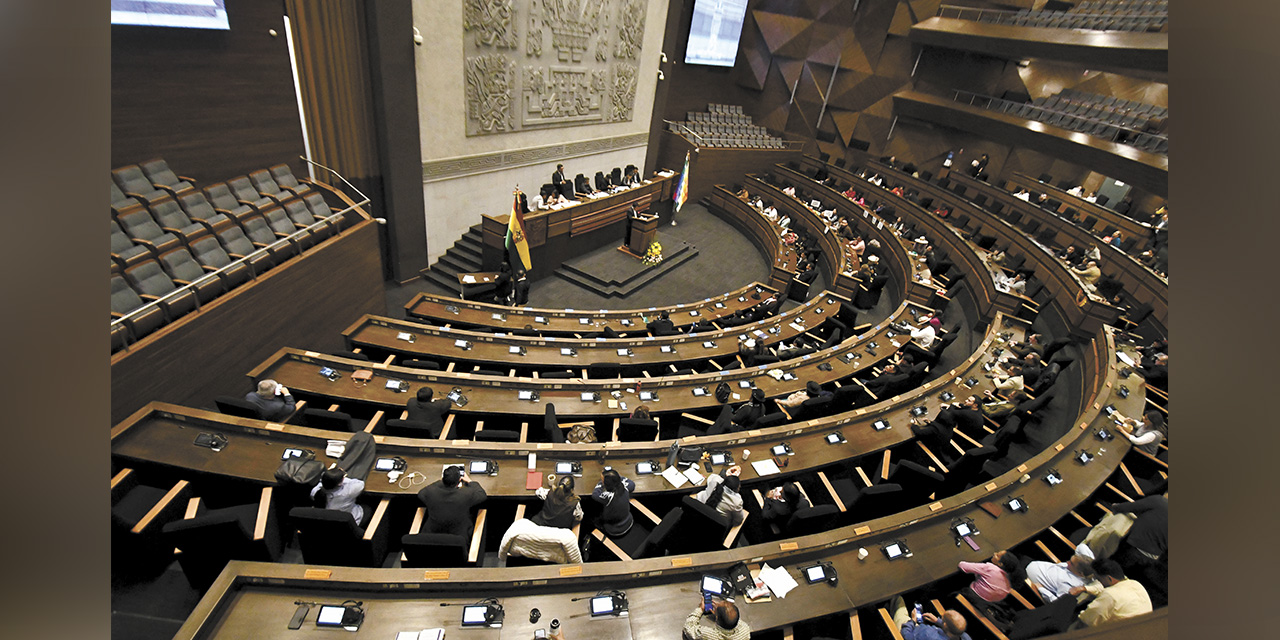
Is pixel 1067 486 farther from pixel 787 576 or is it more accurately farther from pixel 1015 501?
pixel 787 576

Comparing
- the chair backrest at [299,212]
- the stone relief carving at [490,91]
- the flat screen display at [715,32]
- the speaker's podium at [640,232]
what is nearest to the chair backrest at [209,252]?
the chair backrest at [299,212]

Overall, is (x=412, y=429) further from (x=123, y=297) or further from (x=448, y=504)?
(x=123, y=297)

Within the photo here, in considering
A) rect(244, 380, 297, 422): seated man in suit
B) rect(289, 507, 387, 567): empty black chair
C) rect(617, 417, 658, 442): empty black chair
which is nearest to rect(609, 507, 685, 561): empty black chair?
rect(617, 417, 658, 442): empty black chair

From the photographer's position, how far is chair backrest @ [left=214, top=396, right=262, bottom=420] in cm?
454

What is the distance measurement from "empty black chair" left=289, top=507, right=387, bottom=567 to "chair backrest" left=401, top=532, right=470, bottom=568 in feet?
1.23

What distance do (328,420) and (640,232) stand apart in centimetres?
791

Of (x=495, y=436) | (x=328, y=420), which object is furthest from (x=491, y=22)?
(x=495, y=436)

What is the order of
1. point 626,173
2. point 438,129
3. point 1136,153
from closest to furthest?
1. point 438,129
2. point 1136,153
3. point 626,173

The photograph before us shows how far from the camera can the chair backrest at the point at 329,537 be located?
348 centimetres

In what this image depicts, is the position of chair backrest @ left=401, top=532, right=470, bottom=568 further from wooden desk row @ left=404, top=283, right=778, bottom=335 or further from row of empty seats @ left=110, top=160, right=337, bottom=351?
wooden desk row @ left=404, top=283, right=778, bottom=335

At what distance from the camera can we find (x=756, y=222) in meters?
14.0

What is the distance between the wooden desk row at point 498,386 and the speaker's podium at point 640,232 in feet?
18.4
